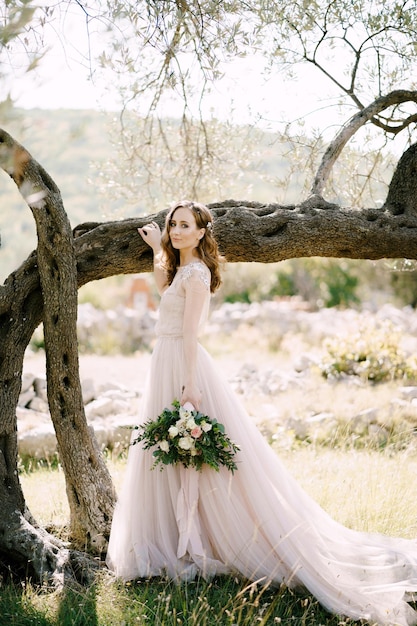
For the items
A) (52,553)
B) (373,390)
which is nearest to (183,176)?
(52,553)

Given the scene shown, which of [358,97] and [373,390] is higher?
[358,97]

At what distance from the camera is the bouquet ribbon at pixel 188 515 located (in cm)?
430

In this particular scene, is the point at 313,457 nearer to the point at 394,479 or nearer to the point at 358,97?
the point at 394,479

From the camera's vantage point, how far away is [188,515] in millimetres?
4363

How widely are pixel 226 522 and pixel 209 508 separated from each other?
134 millimetres

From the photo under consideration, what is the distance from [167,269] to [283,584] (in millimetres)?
2056

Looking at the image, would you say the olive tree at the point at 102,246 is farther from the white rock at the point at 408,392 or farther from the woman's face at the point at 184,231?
the white rock at the point at 408,392

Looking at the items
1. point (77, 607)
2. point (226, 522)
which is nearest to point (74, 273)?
point (226, 522)

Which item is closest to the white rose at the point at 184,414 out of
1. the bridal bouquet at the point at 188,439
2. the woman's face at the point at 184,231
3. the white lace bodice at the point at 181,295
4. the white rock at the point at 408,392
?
the bridal bouquet at the point at 188,439

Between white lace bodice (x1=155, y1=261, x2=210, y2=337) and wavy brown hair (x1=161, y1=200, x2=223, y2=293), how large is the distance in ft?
0.28

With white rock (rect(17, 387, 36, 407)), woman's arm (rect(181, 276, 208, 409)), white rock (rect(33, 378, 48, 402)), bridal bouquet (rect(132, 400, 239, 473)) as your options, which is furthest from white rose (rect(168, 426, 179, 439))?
white rock (rect(33, 378, 48, 402))

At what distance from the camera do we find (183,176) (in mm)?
7316

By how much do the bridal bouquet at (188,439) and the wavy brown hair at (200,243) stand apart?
94 cm

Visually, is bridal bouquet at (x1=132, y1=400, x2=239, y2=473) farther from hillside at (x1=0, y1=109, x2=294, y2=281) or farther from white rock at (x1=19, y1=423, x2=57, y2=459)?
white rock at (x1=19, y1=423, x2=57, y2=459)
